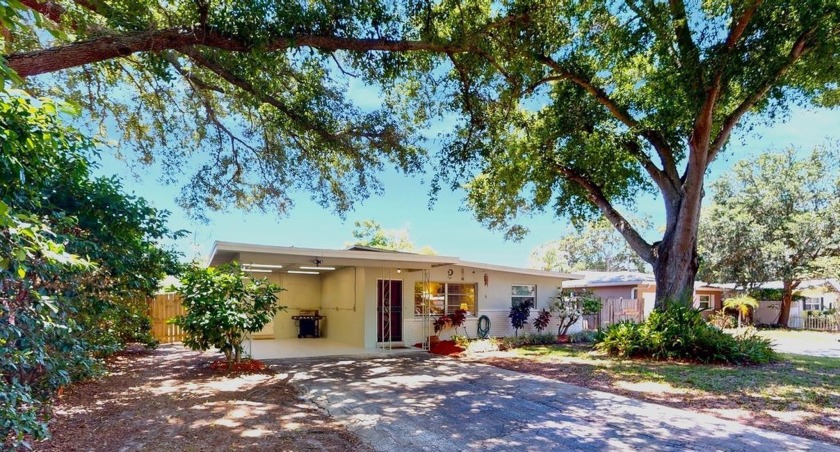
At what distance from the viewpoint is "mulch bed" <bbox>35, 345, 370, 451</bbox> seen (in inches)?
186

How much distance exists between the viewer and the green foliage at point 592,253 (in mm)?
45531

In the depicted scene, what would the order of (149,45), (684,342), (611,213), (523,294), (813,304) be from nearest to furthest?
(149,45)
(684,342)
(611,213)
(523,294)
(813,304)

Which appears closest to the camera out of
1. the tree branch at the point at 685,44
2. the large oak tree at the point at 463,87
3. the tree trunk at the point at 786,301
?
the large oak tree at the point at 463,87

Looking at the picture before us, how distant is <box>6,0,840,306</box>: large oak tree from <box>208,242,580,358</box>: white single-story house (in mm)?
1957

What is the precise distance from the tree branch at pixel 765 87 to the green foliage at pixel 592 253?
34.0 m

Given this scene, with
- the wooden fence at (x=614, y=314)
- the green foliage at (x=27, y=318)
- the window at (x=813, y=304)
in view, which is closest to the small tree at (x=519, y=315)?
the wooden fence at (x=614, y=314)

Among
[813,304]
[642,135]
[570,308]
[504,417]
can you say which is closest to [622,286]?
[570,308]

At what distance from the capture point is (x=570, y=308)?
51.8ft

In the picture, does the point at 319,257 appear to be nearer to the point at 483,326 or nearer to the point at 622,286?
the point at 483,326

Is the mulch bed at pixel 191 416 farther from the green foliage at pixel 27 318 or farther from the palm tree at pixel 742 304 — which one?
the palm tree at pixel 742 304

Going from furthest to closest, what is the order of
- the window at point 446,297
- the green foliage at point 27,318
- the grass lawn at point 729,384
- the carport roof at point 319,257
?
the window at point 446,297
the carport roof at point 319,257
the grass lawn at point 729,384
the green foliage at point 27,318

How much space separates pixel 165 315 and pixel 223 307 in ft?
25.6

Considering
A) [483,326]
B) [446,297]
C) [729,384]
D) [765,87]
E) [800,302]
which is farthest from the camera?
[800,302]

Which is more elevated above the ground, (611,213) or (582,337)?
(611,213)
